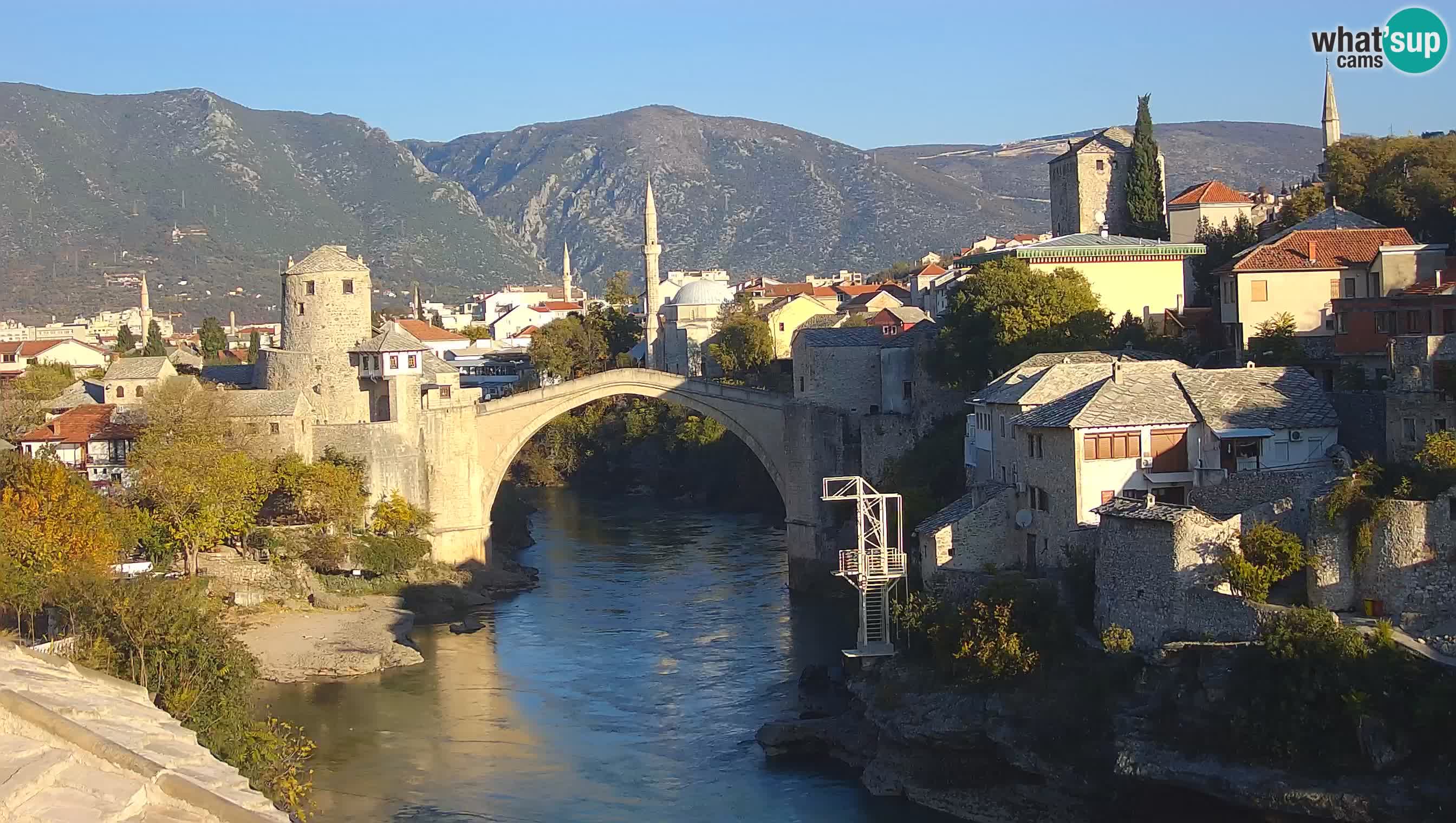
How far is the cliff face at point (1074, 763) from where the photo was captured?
23.8 meters

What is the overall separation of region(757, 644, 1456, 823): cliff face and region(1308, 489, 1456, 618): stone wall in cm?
193

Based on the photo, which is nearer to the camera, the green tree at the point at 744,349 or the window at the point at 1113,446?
the window at the point at 1113,446

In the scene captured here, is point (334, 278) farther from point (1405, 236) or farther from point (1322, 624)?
point (1322, 624)

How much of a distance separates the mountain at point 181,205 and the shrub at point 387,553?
93.7m

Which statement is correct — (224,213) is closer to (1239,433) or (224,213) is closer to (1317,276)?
(1317,276)

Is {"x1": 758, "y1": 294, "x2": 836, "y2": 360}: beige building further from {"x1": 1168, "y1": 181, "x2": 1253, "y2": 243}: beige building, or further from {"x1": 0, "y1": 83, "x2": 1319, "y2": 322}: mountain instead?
{"x1": 0, "y1": 83, "x2": 1319, "y2": 322}: mountain

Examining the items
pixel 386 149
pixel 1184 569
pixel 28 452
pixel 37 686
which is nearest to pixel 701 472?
pixel 28 452

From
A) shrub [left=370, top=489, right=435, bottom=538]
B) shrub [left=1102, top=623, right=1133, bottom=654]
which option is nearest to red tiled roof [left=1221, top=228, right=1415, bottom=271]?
shrub [left=1102, top=623, right=1133, bottom=654]

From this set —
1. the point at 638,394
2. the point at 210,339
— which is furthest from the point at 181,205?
the point at 638,394

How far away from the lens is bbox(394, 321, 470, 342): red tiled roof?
81.4 m

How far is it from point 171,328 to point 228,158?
126ft

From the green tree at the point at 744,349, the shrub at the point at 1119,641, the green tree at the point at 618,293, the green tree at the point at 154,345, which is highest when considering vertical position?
the green tree at the point at 618,293

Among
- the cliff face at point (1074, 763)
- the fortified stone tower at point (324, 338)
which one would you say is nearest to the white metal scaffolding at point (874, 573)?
the cliff face at point (1074, 763)

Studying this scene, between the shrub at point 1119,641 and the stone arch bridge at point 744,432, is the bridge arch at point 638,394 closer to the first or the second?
the stone arch bridge at point 744,432
